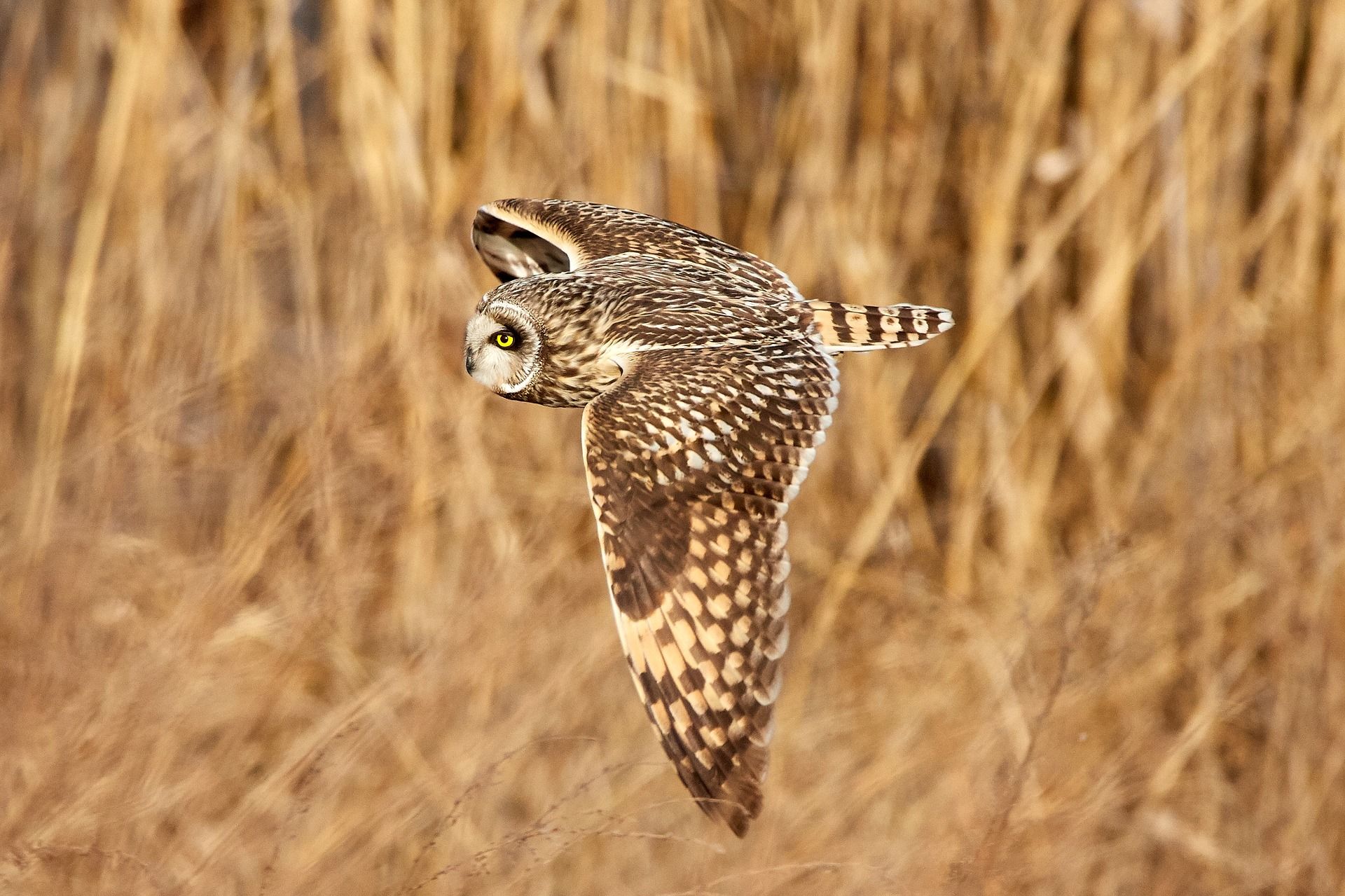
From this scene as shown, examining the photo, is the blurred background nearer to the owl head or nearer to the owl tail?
the owl head

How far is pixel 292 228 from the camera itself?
4027 mm

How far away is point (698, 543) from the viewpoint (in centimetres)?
206

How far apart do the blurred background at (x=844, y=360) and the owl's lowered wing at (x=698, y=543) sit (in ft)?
4.73

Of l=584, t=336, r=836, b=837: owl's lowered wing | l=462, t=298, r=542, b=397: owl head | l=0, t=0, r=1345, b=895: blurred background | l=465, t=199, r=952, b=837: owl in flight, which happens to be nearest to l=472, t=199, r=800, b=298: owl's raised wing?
l=465, t=199, r=952, b=837: owl in flight

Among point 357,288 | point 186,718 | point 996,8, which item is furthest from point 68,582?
point 996,8

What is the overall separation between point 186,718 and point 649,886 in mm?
1061

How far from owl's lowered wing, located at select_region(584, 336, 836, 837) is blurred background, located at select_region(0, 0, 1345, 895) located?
1.44 metres

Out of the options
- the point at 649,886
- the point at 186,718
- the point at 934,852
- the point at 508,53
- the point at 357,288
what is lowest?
the point at 649,886

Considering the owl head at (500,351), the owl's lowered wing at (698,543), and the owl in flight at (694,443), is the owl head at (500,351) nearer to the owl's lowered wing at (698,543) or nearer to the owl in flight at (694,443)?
the owl in flight at (694,443)

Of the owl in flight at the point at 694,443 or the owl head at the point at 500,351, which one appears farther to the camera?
the owl head at the point at 500,351

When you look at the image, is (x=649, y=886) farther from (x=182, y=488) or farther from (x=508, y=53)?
(x=508, y=53)

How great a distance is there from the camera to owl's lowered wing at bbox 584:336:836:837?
6.33ft

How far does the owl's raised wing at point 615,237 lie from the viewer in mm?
2621

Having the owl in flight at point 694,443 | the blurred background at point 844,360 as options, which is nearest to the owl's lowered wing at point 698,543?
the owl in flight at point 694,443
